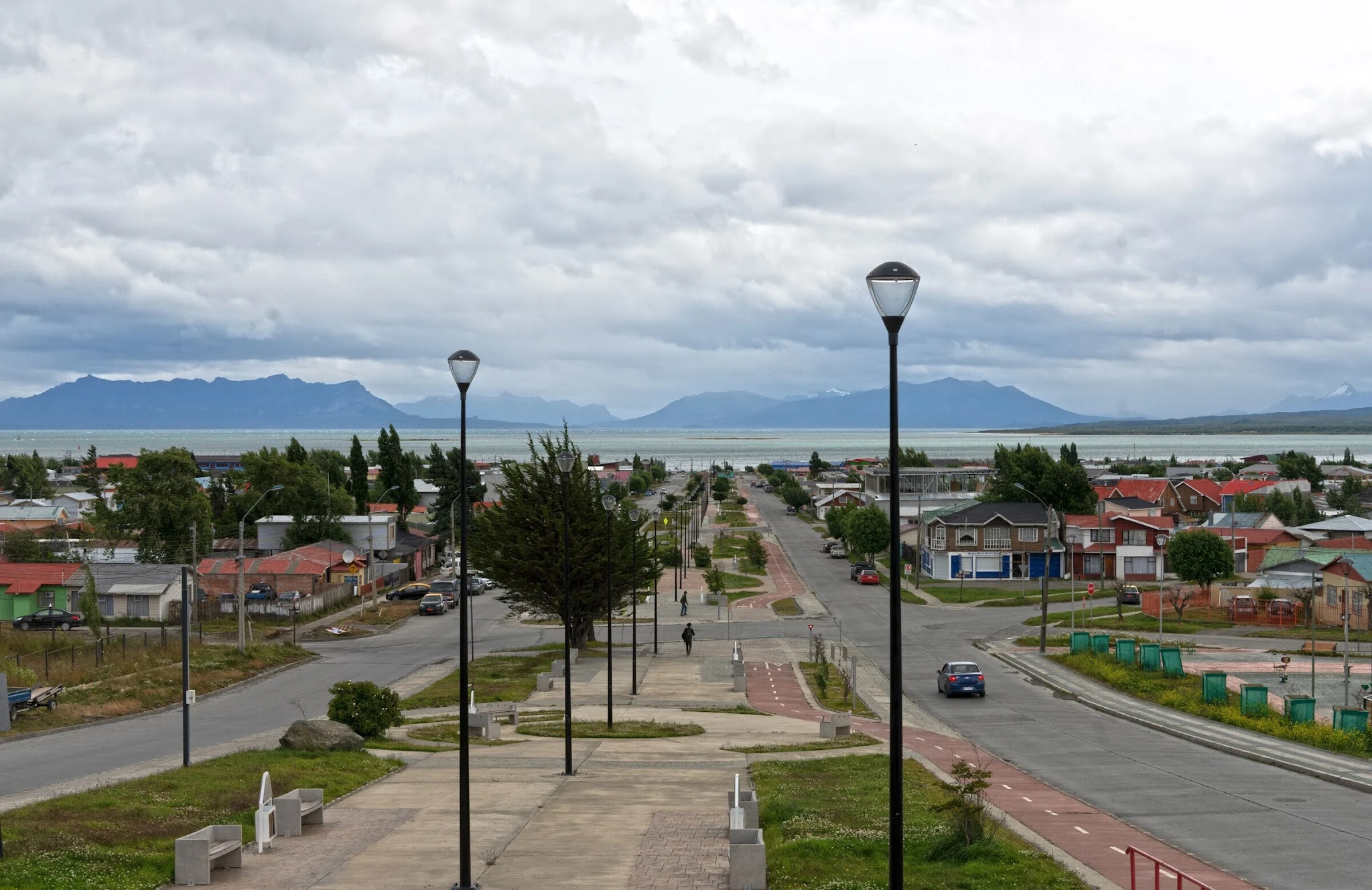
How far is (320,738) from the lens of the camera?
84.5 feet

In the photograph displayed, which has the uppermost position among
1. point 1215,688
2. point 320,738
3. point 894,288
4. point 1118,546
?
point 894,288

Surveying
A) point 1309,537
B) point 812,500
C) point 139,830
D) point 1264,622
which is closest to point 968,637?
point 1264,622

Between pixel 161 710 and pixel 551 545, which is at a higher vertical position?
pixel 551 545

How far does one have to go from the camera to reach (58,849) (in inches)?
631

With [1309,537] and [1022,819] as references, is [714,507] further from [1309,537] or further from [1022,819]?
[1022,819]

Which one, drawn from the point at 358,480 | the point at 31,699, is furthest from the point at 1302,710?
the point at 358,480

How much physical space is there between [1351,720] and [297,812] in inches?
1061

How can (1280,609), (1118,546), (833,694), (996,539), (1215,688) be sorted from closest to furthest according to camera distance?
1. (1215,688)
2. (833,694)
3. (1280,609)
4. (1118,546)
5. (996,539)

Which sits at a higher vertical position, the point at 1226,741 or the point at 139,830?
the point at 139,830

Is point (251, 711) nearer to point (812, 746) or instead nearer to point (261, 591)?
point (812, 746)

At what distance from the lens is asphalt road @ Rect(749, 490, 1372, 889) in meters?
18.2

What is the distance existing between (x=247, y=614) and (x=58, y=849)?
4839 cm

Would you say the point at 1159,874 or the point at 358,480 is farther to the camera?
the point at 358,480

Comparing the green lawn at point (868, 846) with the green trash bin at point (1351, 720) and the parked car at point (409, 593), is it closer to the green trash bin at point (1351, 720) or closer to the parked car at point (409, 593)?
the green trash bin at point (1351, 720)
